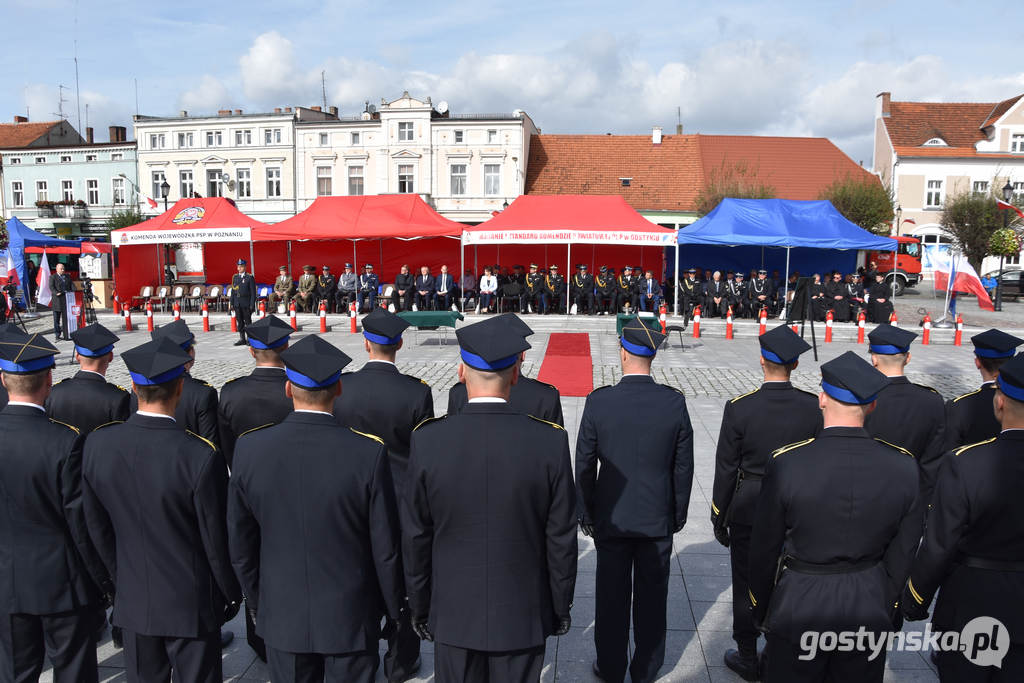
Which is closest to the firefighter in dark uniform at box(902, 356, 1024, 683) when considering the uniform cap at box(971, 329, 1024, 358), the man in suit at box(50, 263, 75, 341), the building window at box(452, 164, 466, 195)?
the uniform cap at box(971, 329, 1024, 358)

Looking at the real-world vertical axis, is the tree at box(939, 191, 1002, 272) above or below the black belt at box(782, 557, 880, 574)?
above

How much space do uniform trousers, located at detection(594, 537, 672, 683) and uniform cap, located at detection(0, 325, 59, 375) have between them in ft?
9.26

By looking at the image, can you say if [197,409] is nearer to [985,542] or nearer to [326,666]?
[326,666]

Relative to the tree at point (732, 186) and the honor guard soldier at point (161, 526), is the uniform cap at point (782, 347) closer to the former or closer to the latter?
the honor guard soldier at point (161, 526)

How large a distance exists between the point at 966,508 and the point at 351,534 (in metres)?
2.36

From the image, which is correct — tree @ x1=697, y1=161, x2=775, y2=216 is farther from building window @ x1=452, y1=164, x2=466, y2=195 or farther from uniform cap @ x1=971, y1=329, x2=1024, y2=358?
uniform cap @ x1=971, y1=329, x2=1024, y2=358

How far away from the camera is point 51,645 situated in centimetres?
324

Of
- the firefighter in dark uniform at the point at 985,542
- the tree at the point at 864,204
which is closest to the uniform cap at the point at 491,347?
the firefighter in dark uniform at the point at 985,542

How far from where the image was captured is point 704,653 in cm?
393

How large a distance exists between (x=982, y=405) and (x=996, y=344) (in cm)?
38

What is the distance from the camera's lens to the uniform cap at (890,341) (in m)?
4.26

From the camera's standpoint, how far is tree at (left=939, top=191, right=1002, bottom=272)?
29.7 metres

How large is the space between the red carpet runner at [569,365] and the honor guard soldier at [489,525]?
26.0ft

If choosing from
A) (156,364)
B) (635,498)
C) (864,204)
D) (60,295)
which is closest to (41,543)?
(156,364)
